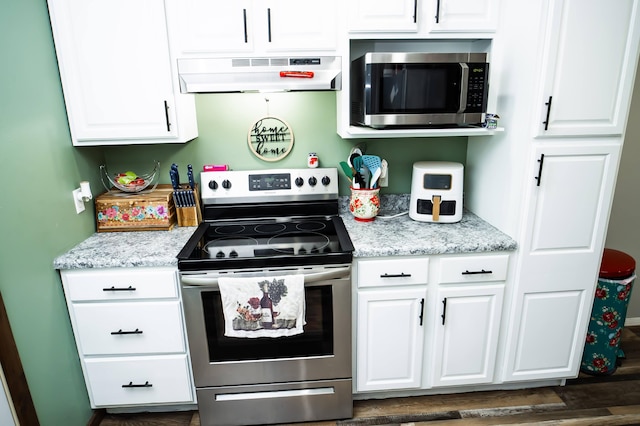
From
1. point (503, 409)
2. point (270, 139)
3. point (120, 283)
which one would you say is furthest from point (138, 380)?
point (503, 409)

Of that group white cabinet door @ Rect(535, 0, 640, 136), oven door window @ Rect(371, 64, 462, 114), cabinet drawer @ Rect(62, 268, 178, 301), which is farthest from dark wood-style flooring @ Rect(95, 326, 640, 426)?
oven door window @ Rect(371, 64, 462, 114)

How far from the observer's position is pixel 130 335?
1.73m

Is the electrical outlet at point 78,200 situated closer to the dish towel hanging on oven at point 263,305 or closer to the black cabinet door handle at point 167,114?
the black cabinet door handle at point 167,114

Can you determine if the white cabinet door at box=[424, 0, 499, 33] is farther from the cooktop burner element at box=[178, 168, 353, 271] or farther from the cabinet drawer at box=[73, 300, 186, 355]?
the cabinet drawer at box=[73, 300, 186, 355]

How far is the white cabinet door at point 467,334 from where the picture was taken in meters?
1.80

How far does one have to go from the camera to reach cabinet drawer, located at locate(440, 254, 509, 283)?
1739 millimetres

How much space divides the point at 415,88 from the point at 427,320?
108 centimetres

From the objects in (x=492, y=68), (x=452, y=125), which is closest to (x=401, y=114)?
(x=452, y=125)

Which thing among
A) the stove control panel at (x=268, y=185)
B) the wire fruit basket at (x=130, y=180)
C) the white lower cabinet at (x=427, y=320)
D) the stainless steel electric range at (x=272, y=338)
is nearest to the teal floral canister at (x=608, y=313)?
the white lower cabinet at (x=427, y=320)

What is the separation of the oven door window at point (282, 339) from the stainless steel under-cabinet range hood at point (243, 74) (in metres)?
0.91

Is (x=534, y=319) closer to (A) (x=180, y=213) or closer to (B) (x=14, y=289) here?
(A) (x=180, y=213)

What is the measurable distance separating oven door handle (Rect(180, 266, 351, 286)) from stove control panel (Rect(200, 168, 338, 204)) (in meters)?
0.59

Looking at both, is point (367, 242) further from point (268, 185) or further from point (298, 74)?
point (298, 74)

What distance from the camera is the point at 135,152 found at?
212cm
